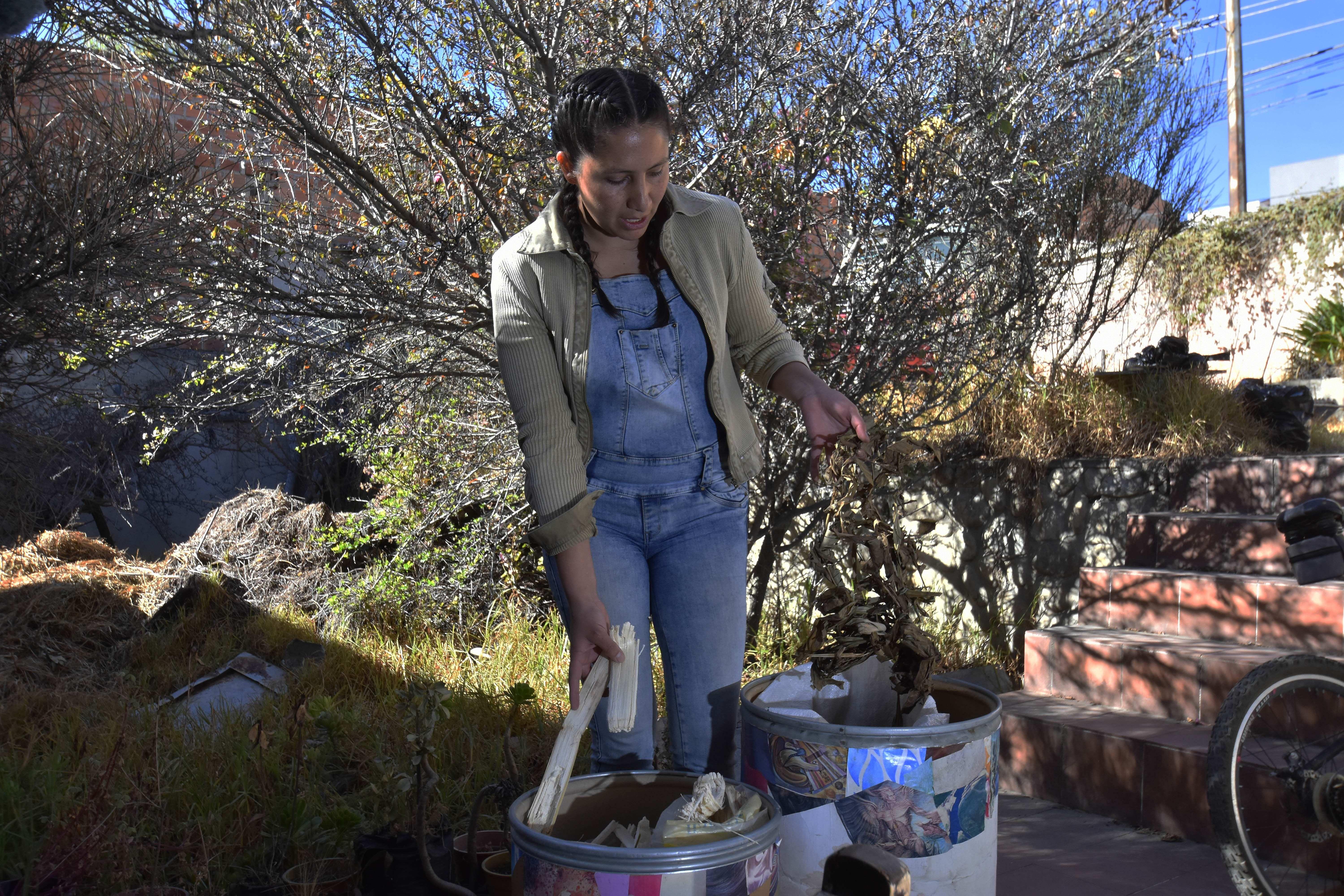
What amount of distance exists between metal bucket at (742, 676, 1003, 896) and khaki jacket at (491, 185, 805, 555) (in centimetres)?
57

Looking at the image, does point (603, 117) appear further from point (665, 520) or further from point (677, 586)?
point (677, 586)

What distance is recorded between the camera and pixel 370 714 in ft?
13.2

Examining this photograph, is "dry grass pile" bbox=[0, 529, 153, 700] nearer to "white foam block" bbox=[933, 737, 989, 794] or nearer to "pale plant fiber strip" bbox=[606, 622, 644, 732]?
"pale plant fiber strip" bbox=[606, 622, 644, 732]

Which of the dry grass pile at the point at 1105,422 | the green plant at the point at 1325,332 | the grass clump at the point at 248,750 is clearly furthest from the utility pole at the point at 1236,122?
the grass clump at the point at 248,750

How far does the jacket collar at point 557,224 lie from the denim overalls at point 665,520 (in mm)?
124

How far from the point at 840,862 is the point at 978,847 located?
36cm

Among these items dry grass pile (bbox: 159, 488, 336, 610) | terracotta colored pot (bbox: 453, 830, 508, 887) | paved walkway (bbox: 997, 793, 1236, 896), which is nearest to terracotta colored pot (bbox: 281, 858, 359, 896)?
terracotta colored pot (bbox: 453, 830, 508, 887)

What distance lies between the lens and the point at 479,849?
253cm

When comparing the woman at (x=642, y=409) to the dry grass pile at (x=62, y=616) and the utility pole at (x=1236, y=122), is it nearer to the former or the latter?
the dry grass pile at (x=62, y=616)

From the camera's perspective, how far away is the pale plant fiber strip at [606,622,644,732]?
72.6 inches

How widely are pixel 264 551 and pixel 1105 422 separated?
17.3 ft

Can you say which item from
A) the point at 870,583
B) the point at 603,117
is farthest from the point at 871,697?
the point at 603,117

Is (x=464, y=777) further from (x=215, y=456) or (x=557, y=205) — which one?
(x=215, y=456)

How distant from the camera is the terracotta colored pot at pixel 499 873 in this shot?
2.15 m
